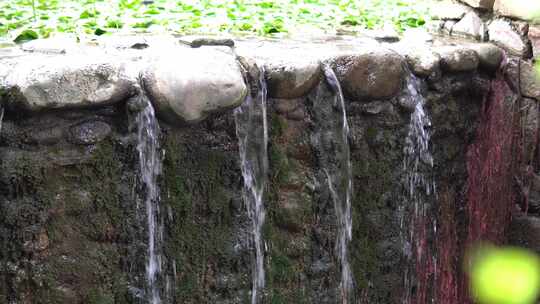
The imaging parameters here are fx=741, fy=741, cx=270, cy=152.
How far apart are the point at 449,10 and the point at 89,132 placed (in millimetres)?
2561

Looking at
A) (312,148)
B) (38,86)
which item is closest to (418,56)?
(312,148)

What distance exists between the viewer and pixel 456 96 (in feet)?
11.5

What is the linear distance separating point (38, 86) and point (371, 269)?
1.65m

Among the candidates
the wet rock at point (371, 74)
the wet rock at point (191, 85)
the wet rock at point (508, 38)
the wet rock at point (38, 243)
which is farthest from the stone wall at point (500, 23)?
the wet rock at point (38, 243)

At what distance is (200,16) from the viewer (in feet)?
13.6

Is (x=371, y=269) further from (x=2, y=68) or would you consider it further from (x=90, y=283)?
(x=2, y=68)

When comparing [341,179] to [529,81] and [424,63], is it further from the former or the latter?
[529,81]

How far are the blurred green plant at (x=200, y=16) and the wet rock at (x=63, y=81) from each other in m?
0.83

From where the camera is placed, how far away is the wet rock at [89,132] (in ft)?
8.05

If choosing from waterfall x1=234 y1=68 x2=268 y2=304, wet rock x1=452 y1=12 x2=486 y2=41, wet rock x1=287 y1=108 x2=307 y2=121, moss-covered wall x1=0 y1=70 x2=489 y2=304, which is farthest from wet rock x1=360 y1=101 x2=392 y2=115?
wet rock x1=452 y1=12 x2=486 y2=41

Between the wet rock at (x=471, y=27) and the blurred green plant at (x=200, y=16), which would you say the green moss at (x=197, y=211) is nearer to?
the blurred green plant at (x=200, y=16)

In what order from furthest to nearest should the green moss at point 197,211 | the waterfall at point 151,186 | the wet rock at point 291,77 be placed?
the wet rock at point 291,77 < the green moss at point 197,211 < the waterfall at point 151,186

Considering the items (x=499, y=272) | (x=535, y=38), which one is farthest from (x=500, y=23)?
(x=499, y=272)

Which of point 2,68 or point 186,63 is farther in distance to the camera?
point 186,63
